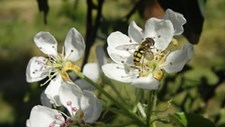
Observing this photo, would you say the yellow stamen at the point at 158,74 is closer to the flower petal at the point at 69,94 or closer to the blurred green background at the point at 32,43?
the flower petal at the point at 69,94

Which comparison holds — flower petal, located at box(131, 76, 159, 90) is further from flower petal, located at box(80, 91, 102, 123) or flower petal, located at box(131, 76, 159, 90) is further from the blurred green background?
the blurred green background

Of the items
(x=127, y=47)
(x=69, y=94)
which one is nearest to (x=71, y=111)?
(x=69, y=94)

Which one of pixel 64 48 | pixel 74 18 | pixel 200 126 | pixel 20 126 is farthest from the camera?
pixel 74 18

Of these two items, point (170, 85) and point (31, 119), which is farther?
point (170, 85)

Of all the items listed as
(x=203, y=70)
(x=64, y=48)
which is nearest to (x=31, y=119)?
(x=64, y=48)

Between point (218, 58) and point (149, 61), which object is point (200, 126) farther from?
point (218, 58)

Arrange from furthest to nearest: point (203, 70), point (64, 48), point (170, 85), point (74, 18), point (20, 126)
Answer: point (74, 18) → point (203, 70) → point (20, 126) → point (170, 85) → point (64, 48)
